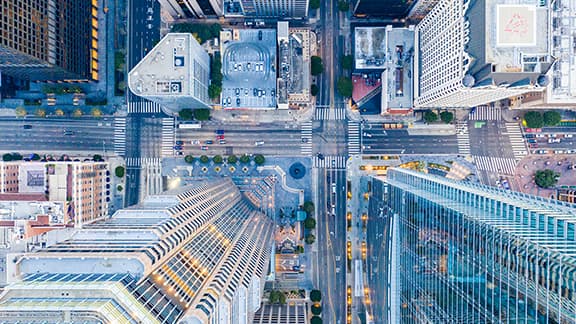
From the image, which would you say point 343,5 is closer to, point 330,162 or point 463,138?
point 330,162

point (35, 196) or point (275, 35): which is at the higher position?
point (275, 35)

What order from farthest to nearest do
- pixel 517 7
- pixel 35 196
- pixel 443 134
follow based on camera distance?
pixel 443 134, pixel 35 196, pixel 517 7

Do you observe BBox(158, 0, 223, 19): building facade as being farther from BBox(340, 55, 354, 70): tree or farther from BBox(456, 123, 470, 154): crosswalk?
BBox(456, 123, 470, 154): crosswalk

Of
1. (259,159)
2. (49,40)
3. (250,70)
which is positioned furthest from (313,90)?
(49,40)

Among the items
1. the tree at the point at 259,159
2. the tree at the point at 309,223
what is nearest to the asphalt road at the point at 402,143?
the tree at the point at 309,223

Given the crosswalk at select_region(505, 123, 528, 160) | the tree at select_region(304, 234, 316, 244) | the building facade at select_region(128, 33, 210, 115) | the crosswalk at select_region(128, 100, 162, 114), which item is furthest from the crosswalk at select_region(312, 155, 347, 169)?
the crosswalk at select_region(128, 100, 162, 114)

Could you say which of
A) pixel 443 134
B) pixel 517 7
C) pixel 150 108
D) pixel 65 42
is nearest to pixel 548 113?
pixel 443 134

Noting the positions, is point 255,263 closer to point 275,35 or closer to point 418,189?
point 418,189

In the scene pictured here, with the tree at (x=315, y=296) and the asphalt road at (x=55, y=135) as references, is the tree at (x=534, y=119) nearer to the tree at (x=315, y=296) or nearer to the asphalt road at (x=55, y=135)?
the tree at (x=315, y=296)
